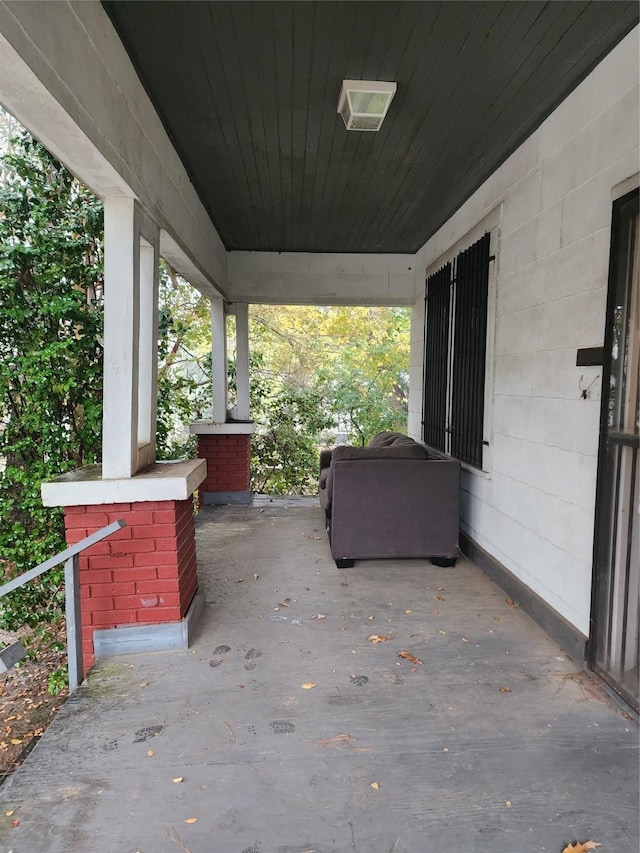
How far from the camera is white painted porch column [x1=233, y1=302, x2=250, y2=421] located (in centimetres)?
593

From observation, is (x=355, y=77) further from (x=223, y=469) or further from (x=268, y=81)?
(x=223, y=469)

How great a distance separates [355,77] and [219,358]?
3.57m

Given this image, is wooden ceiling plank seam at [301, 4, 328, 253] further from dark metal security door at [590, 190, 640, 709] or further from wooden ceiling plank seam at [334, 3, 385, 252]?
dark metal security door at [590, 190, 640, 709]

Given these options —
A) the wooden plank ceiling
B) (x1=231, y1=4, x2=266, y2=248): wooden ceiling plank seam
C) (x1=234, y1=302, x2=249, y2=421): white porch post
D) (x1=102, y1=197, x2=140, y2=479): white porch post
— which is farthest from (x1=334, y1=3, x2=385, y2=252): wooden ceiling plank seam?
(x1=234, y1=302, x2=249, y2=421): white porch post

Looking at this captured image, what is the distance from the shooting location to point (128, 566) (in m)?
2.40

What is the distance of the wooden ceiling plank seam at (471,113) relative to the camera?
6.50ft

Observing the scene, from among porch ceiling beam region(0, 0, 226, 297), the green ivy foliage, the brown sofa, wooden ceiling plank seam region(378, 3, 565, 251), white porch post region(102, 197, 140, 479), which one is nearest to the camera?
porch ceiling beam region(0, 0, 226, 297)

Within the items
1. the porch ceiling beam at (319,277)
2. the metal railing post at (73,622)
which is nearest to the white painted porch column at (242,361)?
the porch ceiling beam at (319,277)

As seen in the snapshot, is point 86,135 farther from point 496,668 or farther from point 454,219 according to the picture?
point 454,219

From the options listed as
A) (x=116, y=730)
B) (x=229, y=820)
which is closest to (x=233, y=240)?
(x=116, y=730)

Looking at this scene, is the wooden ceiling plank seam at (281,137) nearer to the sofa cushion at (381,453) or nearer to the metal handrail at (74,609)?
the sofa cushion at (381,453)

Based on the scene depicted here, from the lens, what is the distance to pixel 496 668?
2330mm

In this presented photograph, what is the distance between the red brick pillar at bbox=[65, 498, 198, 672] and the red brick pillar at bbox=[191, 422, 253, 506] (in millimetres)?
3225

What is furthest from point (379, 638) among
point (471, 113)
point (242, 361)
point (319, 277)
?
point (319, 277)
